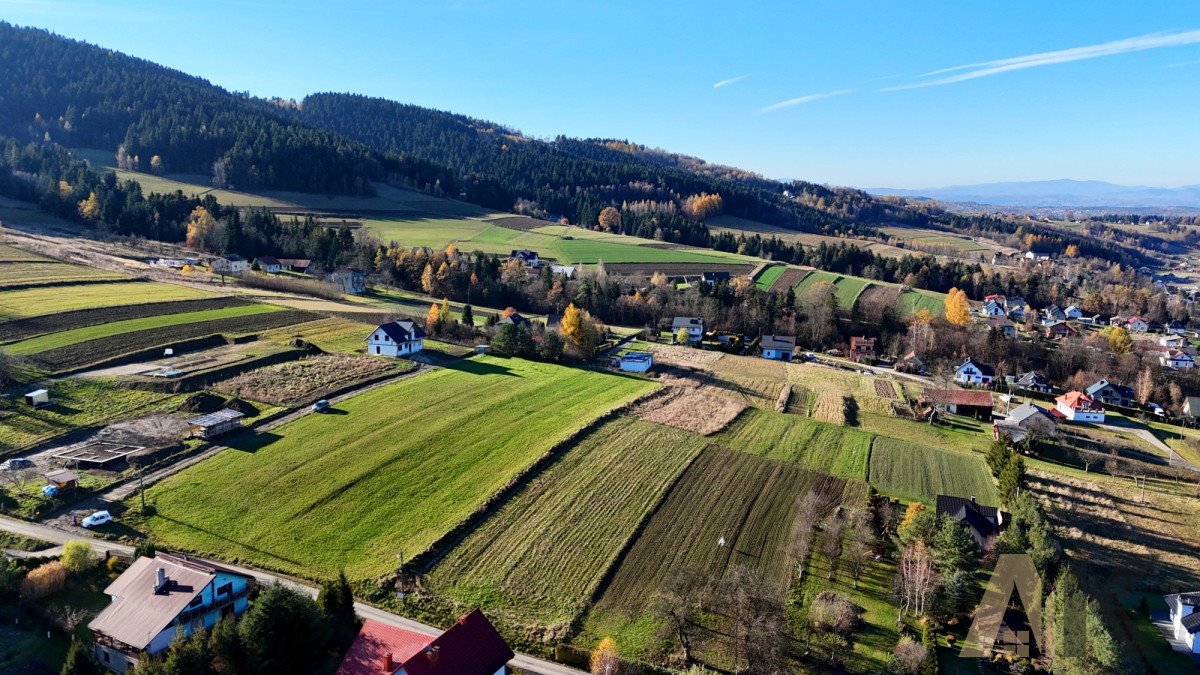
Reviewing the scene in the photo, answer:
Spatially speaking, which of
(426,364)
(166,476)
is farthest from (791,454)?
(166,476)

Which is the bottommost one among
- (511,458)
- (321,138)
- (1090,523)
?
(1090,523)

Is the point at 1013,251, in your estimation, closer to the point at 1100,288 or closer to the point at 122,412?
the point at 1100,288

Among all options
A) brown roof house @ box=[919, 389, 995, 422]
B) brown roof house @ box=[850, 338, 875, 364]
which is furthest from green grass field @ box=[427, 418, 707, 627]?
brown roof house @ box=[850, 338, 875, 364]

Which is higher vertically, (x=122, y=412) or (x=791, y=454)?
(x=122, y=412)

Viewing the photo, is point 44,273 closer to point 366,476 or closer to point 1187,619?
point 366,476

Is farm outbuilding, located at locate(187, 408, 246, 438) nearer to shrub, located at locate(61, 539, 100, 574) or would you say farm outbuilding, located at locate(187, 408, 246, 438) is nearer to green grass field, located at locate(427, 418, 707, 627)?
shrub, located at locate(61, 539, 100, 574)

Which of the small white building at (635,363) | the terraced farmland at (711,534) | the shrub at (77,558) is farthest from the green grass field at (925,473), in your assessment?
the shrub at (77,558)

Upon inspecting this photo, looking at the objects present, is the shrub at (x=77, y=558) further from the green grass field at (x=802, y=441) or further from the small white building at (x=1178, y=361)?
the small white building at (x=1178, y=361)
